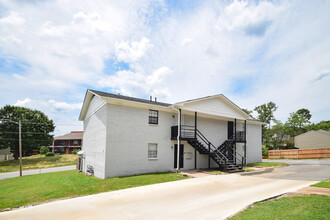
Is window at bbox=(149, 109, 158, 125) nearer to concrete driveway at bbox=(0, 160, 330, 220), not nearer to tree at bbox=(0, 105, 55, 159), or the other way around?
concrete driveway at bbox=(0, 160, 330, 220)

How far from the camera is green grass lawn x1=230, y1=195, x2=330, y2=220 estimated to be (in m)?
5.67

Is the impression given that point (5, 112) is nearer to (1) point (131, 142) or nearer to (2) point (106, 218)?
(1) point (131, 142)

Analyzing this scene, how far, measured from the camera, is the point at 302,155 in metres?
30.5

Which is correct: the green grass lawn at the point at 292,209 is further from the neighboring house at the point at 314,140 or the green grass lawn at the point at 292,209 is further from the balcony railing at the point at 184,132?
the neighboring house at the point at 314,140

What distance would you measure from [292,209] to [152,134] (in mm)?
A: 11034

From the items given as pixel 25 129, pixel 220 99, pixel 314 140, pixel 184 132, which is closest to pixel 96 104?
pixel 184 132

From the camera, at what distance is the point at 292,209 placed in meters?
6.31

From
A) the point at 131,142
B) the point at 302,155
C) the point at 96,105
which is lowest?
the point at 302,155

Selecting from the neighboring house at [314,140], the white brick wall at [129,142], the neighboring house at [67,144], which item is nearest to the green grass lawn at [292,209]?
the white brick wall at [129,142]

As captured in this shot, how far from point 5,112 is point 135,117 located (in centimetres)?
4041

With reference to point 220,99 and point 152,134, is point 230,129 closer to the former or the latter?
point 220,99

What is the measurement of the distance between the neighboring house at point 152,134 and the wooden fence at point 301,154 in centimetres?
1594

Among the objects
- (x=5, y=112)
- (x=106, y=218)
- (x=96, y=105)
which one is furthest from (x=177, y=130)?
(x=5, y=112)

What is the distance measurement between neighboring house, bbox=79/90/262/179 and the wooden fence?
15.9 m
